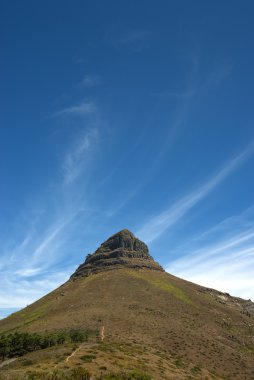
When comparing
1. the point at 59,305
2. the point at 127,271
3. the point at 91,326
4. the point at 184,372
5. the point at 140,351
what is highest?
the point at 127,271

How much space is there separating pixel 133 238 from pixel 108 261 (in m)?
26.8

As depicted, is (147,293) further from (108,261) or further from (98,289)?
(108,261)

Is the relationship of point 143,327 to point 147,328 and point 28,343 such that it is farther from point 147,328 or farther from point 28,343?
point 28,343

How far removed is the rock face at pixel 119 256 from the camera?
15800 cm

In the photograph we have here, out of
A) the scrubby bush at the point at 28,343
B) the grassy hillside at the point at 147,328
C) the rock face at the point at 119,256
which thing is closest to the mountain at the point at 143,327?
the grassy hillside at the point at 147,328

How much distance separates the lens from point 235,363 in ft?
227

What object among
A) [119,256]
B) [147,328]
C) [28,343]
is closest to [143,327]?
[147,328]

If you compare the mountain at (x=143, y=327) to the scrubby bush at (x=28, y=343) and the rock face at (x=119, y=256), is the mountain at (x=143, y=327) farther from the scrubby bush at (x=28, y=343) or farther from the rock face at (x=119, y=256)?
the scrubby bush at (x=28, y=343)

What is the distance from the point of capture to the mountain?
50.4 metres

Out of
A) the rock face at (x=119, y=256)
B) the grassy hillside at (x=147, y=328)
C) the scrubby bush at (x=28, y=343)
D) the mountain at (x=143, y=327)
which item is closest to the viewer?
the mountain at (x=143, y=327)

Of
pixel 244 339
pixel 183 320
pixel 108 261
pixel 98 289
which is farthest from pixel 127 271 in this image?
pixel 244 339

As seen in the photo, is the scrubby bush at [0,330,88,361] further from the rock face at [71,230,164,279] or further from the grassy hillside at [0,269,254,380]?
the rock face at [71,230,164,279]

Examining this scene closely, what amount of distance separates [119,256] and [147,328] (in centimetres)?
8409

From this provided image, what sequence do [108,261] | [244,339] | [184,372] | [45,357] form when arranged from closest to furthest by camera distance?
[45,357] → [184,372] → [244,339] → [108,261]
